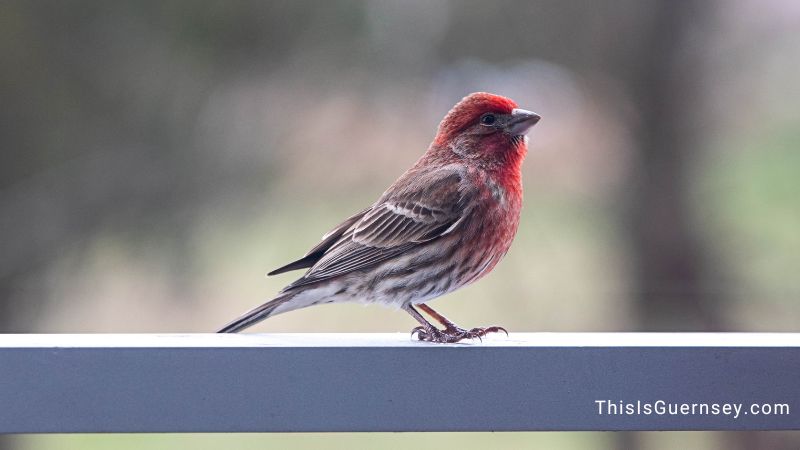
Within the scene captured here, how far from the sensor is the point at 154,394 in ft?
6.86

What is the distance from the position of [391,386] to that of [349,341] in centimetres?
16

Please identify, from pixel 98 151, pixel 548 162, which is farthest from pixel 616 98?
pixel 98 151

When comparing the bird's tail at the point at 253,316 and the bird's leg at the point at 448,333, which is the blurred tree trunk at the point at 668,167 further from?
the bird's tail at the point at 253,316

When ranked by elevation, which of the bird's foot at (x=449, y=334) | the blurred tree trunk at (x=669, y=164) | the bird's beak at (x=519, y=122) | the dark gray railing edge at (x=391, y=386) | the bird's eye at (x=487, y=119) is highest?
the blurred tree trunk at (x=669, y=164)

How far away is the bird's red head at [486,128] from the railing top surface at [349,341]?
2.00 feet

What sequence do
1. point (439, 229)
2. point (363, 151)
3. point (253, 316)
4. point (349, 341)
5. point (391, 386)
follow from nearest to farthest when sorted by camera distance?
1. point (391, 386)
2. point (349, 341)
3. point (253, 316)
4. point (439, 229)
5. point (363, 151)

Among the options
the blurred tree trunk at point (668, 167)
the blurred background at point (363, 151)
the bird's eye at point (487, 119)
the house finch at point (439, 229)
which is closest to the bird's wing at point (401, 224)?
the house finch at point (439, 229)

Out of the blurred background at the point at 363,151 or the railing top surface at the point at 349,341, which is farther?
the blurred background at the point at 363,151

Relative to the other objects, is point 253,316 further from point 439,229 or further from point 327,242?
point 439,229

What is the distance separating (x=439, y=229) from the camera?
108 inches

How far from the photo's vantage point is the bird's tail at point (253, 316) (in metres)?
2.49

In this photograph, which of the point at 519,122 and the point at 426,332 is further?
the point at 519,122

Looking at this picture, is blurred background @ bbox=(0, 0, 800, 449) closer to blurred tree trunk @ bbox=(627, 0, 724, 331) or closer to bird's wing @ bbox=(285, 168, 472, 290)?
blurred tree trunk @ bbox=(627, 0, 724, 331)

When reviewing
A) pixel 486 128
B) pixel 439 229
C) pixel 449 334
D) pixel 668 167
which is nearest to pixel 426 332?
pixel 449 334
